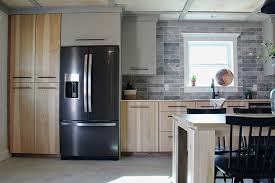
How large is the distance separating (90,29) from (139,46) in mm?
891

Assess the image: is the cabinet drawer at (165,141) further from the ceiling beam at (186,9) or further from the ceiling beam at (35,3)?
the ceiling beam at (35,3)

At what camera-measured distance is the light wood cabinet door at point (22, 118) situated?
169 inches

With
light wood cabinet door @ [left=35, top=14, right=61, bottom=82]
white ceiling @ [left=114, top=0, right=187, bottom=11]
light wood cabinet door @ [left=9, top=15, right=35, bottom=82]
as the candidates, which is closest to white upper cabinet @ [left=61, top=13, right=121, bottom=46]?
light wood cabinet door @ [left=35, top=14, right=61, bottom=82]

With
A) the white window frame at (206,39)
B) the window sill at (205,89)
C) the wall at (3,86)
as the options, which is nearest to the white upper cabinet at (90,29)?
the wall at (3,86)

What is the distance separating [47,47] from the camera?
14.3ft

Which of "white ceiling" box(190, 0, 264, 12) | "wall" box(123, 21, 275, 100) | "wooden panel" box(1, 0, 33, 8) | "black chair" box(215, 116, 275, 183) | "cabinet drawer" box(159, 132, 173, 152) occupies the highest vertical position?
"wooden panel" box(1, 0, 33, 8)

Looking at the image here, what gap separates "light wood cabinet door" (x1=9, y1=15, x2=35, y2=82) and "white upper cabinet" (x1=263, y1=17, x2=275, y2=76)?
395cm

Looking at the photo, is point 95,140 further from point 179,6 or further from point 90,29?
point 179,6

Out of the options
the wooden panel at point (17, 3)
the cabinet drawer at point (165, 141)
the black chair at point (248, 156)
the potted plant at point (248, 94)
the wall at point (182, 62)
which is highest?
the wooden panel at point (17, 3)

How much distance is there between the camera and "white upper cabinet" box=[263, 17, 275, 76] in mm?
4711

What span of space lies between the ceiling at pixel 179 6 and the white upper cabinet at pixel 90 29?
0.59ft

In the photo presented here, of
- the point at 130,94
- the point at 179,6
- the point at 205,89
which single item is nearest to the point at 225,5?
the point at 179,6

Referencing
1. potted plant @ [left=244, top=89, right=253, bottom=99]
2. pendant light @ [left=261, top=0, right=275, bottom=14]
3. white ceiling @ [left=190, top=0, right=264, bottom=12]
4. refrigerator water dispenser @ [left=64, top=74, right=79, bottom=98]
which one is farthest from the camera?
potted plant @ [left=244, top=89, right=253, bottom=99]

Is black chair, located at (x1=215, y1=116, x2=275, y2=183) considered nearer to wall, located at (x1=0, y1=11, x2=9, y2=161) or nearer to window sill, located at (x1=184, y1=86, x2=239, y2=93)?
window sill, located at (x1=184, y1=86, x2=239, y2=93)
